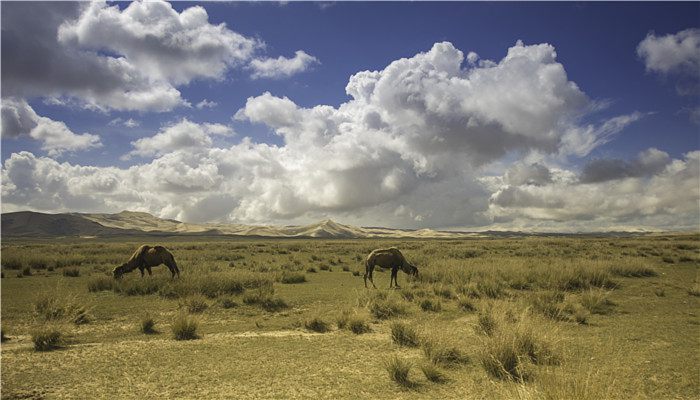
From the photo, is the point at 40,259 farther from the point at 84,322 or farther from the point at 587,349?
the point at 587,349

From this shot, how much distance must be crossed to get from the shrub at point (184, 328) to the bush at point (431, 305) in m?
7.44

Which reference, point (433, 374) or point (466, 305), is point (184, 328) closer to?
point (433, 374)

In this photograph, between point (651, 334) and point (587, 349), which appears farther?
point (651, 334)

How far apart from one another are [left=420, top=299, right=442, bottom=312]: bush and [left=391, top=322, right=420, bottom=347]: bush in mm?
3923

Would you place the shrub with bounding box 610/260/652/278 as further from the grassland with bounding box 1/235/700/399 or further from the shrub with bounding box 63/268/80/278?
the shrub with bounding box 63/268/80/278

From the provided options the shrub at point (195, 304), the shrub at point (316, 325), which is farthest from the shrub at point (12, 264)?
the shrub at point (316, 325)

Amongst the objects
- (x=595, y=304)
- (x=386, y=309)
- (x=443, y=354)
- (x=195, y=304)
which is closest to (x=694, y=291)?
(x=595, y=304)

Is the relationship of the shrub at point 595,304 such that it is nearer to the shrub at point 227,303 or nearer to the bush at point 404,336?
the bush at point 404,336

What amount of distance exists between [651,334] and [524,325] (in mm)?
4643

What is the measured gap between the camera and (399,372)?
6996mm

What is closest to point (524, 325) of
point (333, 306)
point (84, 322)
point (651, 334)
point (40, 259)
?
point (651, 334)

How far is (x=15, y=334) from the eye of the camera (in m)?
10.1

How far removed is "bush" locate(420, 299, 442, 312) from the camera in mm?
13187

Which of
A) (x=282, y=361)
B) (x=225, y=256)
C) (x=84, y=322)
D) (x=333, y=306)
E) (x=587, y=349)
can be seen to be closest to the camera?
(x=282, y=361)
